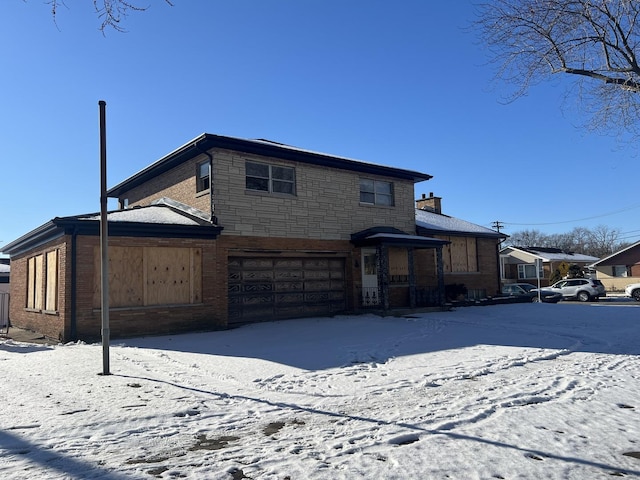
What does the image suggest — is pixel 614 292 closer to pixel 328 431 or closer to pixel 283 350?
pixel 283 350

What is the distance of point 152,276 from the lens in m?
13.5

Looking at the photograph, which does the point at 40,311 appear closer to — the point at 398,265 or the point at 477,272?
the point at 398,265

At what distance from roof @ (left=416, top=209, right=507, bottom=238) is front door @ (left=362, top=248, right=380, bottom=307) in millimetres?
3175

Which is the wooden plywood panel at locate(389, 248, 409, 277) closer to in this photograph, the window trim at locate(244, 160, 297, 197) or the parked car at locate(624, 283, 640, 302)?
the window trim at locate(244, 160, 297, 197)

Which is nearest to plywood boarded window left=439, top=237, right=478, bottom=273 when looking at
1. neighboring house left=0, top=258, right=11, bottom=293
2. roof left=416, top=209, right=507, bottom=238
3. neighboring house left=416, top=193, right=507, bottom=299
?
neighboring house left=416, top=193, right=507, bottom=299

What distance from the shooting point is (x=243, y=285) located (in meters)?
15.4

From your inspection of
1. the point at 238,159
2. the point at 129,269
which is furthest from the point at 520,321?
the point at 129,269

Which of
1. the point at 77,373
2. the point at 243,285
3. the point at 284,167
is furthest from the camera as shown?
the point at 284,167

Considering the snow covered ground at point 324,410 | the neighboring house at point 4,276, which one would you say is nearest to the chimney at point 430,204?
the snow covered ground at point 324,410

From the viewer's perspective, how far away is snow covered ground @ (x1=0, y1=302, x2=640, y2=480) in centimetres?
427

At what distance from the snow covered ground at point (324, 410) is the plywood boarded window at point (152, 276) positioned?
1784 millimetres

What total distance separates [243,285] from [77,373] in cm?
742

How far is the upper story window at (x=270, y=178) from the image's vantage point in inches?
625

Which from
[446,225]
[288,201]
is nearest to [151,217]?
[288,201]
